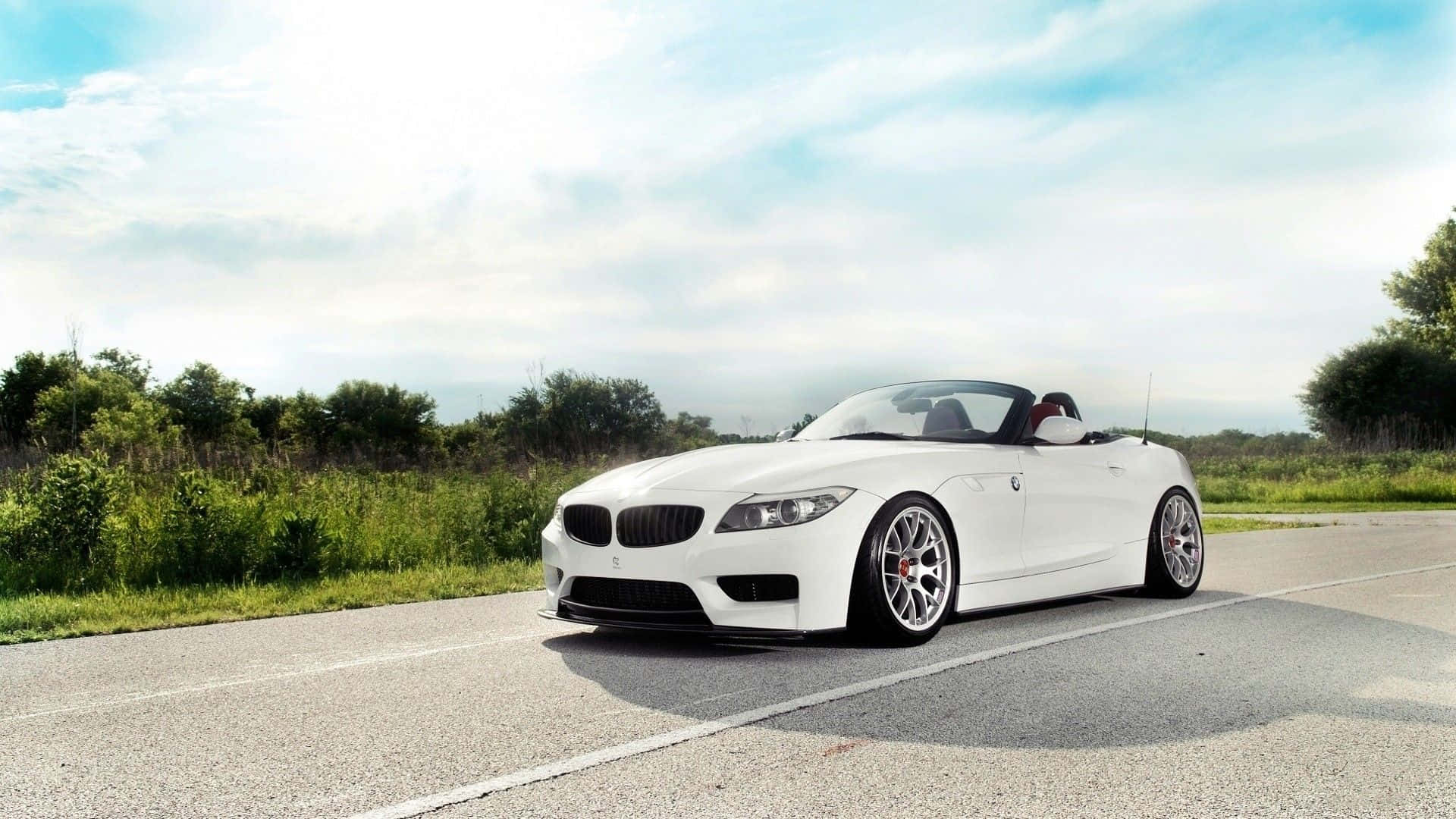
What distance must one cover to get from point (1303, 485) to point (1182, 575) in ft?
87.4

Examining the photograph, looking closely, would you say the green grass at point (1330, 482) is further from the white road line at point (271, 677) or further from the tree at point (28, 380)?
the tree at point (28, 380)

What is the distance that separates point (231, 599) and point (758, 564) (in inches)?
204

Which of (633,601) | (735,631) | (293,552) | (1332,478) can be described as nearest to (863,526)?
(735,631)

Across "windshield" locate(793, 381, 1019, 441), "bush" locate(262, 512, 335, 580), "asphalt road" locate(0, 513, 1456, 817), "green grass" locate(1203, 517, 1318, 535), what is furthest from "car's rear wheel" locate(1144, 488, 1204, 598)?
"green grass" locate(1203, 517, 1318, 535)

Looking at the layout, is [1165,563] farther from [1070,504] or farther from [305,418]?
[305,418]

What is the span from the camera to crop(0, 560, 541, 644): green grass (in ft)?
25.9

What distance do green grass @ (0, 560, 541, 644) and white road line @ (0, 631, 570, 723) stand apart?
2465 millimetres

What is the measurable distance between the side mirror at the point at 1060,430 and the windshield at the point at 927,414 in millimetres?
323

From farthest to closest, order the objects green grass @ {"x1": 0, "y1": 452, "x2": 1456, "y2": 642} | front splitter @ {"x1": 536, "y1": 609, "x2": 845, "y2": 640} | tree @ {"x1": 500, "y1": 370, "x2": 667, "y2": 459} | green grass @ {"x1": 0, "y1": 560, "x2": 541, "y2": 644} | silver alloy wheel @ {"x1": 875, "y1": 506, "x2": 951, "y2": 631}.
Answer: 1. tree @ {"x1": 500, "y1": 370, "x2": 667, "y2": 459}
2. green grass @ {"x1": 0, "y1": 452, "x2": 1456, "y2": 642}
3. green grass @ {"x1": 0, "y1": 560, "x2": 541, "y2": 644}
4. silver alloy wheel @ {"x1": 875, "y1": 506, "x2": 951, "y2": 631}
5. front splitter @ {"x1": 536, "y1": 609, "x2": 845, "y2": 640}

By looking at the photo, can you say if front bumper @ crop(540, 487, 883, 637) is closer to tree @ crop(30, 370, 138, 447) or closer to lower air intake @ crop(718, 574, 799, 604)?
lower air intake @ crop(718, 574, 799, 604)

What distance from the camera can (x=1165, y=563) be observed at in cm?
841

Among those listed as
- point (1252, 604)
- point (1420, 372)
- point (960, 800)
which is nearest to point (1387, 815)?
point (960, 800)

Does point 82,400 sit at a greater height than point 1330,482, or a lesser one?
greater

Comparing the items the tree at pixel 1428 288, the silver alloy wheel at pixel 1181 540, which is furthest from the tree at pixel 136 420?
the tree at pixel 1428 288
